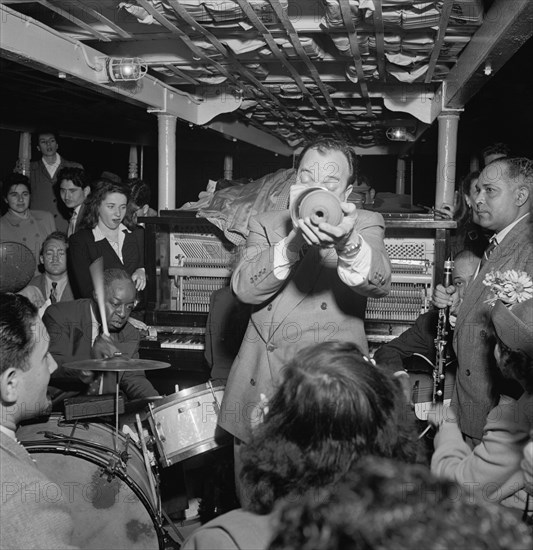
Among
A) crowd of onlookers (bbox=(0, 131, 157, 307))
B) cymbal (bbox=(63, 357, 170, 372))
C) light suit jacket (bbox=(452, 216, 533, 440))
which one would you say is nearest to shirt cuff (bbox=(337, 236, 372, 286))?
light suit jacket (bbox=(452, 216, 533, 440))

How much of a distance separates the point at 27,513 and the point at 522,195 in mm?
2620

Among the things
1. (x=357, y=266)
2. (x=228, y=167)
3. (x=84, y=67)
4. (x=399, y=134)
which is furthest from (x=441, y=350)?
(x=228, y=167)

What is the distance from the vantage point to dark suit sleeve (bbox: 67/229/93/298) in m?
4.54

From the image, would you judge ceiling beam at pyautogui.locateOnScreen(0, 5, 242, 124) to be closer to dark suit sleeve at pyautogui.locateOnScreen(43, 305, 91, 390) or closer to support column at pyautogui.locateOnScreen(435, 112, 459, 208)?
dark suit sleeve at pyautogui.locateOnScreen(43, 305, 91, 390)

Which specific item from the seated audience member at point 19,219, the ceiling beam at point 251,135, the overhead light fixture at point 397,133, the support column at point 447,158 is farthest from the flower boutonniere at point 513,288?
the overhead light fixture at point 397,133

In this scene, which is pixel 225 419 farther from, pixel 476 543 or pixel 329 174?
pixel 476 543

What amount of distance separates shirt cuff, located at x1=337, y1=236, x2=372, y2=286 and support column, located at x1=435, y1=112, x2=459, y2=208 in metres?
3.15

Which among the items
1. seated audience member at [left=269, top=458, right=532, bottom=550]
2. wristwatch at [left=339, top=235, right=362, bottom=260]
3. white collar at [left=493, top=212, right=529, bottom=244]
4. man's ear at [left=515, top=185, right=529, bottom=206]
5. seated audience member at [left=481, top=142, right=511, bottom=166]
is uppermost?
seated audience member at [left=481, top=142, right=511, bottom=166]

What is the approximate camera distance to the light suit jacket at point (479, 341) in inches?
112

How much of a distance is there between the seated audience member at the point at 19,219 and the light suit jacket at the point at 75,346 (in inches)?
61.9

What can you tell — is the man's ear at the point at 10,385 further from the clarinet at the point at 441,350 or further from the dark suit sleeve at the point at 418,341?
the dark suit sleeve at the point at 418,341

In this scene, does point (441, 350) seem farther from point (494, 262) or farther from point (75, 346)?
point (75, 346)

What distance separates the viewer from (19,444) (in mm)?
1810

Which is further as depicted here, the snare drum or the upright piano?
the upright piano
